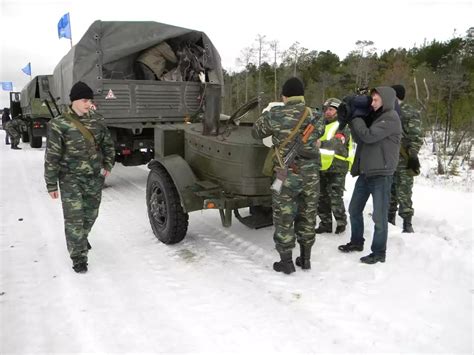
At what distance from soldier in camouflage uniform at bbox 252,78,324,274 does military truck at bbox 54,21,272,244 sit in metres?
0.29

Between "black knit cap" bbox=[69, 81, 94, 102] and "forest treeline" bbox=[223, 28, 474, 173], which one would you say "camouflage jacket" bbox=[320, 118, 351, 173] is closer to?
"black knit cap" bbox=[69, 81, 94, 102]

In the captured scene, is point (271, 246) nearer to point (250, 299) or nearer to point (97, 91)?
point (250, 299)

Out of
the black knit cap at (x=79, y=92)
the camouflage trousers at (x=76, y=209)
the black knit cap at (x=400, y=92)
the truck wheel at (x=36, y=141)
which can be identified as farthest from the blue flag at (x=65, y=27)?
the black knit cap at (x=400, y=92)

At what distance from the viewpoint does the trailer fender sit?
3.81 meters

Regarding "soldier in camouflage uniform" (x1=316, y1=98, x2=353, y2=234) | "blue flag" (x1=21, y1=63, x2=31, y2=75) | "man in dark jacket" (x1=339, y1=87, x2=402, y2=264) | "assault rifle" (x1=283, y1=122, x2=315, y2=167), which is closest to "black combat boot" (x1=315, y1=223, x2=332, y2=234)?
"soldier in camouflage uniform" (x1=316, y1=98, x2=353, y2=234)

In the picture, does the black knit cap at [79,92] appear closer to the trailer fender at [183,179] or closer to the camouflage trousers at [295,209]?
the trailer fender at [183,179]

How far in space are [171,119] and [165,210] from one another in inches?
118

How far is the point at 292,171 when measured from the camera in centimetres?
332

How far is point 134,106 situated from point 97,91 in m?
0.64

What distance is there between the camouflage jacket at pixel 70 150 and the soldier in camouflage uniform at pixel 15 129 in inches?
490

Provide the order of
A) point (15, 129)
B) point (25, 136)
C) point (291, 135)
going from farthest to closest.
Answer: point (25, 136), point (15, 129), point (291, 135)

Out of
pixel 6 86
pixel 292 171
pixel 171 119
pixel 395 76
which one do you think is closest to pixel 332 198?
pixel 292 171

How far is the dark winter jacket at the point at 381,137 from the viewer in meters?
3.41

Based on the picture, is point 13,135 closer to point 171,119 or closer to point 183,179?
point 171,119
